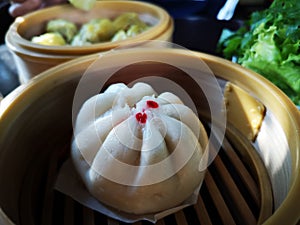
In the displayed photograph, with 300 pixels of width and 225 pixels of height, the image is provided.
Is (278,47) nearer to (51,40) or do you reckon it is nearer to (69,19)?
(51,40)

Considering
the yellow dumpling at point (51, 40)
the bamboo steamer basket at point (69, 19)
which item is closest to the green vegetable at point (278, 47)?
the bamboo steamer basket at point (69, 19)

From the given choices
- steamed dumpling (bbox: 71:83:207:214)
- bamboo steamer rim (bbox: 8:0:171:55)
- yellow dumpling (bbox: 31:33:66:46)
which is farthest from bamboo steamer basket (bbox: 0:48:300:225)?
yellow dumpling (bbox: 31:33:66:46)

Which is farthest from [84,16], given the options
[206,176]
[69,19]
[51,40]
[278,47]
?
[206,176]

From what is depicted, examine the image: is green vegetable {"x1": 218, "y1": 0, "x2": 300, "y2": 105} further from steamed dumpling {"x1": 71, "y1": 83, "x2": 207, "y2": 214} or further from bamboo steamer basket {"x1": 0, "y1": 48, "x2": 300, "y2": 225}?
steamed dumpling {"x1": 71, "y1": 83, "x2": 207, "y2": 214}

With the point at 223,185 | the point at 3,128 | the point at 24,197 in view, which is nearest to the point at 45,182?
the point at 24,197

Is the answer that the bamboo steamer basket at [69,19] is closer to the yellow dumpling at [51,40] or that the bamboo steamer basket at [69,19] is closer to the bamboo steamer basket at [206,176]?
the yellow dumpling at [51,40]
